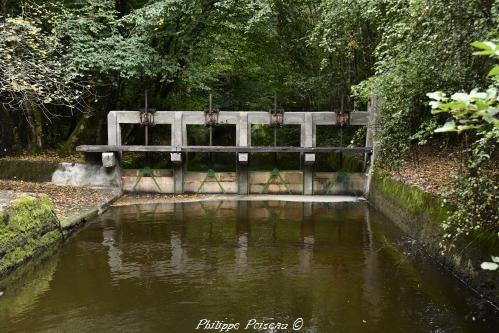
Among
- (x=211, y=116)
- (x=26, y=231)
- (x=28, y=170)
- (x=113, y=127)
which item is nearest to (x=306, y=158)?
(x=211, y=116)

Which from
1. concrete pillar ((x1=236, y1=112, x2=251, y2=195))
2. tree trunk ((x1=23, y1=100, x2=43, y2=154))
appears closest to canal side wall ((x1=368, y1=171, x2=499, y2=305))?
concrete pillar ((x1=236, y1=112, x2=251, y2=195))

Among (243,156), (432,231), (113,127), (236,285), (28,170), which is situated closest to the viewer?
(236,285)

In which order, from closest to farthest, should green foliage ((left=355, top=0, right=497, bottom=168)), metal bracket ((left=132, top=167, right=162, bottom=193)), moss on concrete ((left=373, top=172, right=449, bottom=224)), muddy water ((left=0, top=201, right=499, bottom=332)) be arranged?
1. muddy water ((left=0, top=201, right=499, bottom=332))
2. green foliage ((left=355, top=0, right=497, bottom=168))
3. moss on concrete ((left=373, top=172, right=449, bottom=224))
4. metal bracket ((left=132, top=167, right=162, bottom=193))

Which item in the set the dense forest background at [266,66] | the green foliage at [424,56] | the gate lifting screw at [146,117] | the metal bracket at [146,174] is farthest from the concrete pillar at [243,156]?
the green foliage at [424,56]

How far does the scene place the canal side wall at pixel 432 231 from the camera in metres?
6.27

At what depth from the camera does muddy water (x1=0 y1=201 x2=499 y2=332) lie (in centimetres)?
562

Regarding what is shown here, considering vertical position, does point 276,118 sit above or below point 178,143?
above

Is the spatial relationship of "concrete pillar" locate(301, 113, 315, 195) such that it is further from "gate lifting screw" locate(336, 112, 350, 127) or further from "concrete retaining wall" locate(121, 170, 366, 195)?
"gate lifting screw" locate(336, 112, 350, 127)

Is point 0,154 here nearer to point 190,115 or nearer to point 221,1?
point 190,115

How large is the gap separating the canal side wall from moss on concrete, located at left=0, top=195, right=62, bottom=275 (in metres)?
6.29

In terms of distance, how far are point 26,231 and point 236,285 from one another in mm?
3545

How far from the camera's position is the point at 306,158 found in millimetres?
15070

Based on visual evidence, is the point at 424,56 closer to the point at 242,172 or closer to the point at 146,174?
the point at 242,172

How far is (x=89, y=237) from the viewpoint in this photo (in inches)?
379
